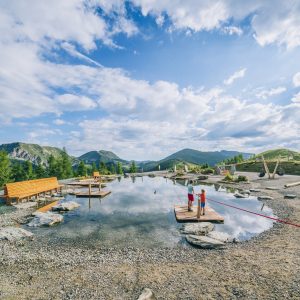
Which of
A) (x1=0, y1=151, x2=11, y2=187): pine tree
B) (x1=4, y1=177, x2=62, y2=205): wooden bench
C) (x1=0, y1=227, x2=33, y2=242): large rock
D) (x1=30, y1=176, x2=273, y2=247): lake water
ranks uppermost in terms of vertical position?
(x1=0, y1=151, x2=11, y2=187): pine tree

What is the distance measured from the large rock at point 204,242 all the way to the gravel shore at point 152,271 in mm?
564

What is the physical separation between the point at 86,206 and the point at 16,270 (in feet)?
51.8

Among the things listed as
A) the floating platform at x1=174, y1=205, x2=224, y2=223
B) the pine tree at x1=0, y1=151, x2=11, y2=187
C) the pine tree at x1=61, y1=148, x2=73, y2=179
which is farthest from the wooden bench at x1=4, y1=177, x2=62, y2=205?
the pine tree at x1=61, y1=148, x2=73, y2=179

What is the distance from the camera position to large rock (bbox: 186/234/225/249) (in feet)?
43.8

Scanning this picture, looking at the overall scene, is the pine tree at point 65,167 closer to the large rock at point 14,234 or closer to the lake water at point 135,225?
the lake water at point 135,225

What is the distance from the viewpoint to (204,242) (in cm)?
1366

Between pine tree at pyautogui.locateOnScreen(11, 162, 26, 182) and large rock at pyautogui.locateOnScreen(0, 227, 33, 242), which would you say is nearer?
large rock at pyautogui.locateOnScreen(0, 227, 33, 242)

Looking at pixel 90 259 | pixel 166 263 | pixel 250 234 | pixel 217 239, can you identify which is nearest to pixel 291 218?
pixel 250 234

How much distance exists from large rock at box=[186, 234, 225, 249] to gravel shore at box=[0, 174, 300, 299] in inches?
22.2

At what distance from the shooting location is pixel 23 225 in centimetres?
1861

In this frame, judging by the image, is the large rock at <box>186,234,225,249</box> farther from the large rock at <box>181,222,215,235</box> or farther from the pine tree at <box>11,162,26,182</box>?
the pine tree at <box>11,162,26,182</box>

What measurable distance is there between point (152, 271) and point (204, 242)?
15.1 ft

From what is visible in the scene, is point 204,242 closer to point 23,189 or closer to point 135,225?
point 135,225

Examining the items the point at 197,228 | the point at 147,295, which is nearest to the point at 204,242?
the point at 197,228
